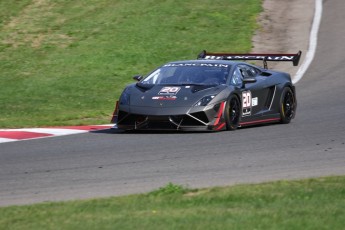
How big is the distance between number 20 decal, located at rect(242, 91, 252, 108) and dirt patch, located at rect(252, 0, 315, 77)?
7.31m

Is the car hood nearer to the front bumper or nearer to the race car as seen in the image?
the race car

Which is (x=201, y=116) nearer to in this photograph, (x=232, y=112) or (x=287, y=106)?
(x=232, y=112)

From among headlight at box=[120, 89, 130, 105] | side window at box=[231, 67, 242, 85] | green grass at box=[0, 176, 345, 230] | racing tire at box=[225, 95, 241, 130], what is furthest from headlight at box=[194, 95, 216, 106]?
green grass at box=[0, 176, 345, 230]

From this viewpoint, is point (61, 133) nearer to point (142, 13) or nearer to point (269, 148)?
point (269, 148)

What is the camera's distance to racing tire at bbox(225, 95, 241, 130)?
1434 cm

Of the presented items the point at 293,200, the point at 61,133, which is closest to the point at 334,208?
the point at 293,200

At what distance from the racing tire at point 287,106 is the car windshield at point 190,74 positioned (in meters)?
1.36

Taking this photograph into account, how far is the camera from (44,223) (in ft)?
23.5

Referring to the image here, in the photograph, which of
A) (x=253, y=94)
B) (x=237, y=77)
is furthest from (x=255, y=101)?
(x=237, y=77)

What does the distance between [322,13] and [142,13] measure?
5.59m

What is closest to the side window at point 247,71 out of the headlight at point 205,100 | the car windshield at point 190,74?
the car windshield at point 190,74

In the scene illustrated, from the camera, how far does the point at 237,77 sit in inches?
594

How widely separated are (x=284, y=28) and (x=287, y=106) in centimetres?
1150

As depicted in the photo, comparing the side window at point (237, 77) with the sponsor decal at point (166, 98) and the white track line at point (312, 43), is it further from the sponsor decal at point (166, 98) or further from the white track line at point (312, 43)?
the white track line at point (312, 43)
